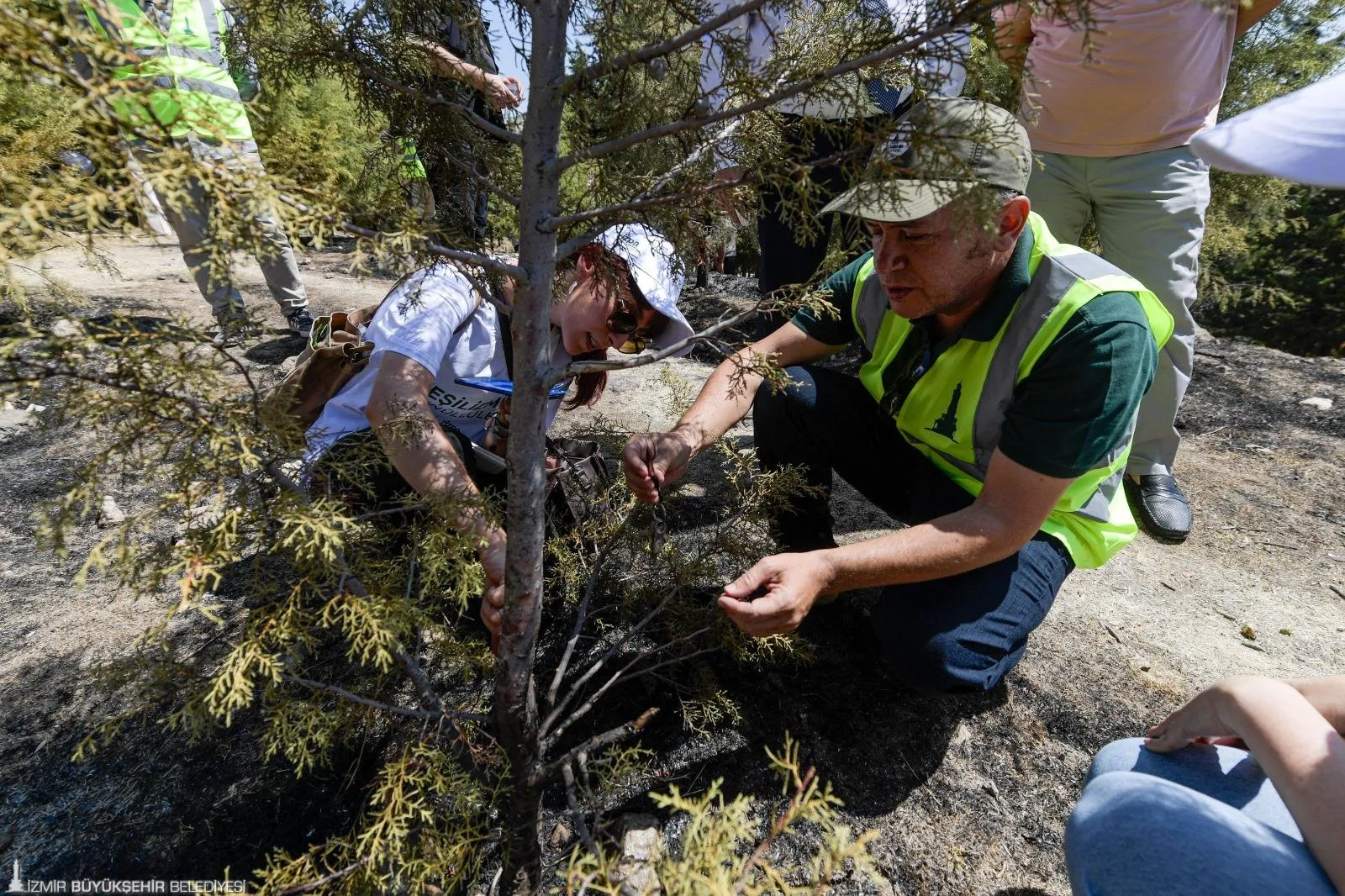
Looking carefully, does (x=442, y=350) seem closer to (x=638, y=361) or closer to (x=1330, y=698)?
(x=638, y=361)

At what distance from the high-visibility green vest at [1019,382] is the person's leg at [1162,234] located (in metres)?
0.96

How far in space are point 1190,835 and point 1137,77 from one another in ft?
8.49

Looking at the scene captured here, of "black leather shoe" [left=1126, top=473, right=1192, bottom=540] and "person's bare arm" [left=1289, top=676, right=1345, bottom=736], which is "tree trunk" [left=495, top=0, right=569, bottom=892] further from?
"black leather shoe" [left=1126, top=473, right=1192, bottom=540]

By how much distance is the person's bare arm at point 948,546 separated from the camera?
172 cm

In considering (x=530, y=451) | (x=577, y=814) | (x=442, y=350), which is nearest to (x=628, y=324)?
(x=442, y=350)

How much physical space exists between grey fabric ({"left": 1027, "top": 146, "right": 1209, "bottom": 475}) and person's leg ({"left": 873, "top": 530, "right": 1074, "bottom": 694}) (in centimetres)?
148

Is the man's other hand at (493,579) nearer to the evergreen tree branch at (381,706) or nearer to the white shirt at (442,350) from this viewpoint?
the evergreen tree branch at (381,706)

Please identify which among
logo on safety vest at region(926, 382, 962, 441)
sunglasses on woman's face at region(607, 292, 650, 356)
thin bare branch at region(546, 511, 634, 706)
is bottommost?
thin bare branch at region(546, 511, 634, 706)

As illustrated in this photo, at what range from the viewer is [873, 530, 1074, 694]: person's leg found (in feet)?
6.29

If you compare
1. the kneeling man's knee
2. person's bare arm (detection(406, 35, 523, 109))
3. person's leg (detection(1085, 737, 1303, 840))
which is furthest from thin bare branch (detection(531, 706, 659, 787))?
person's bare arm (detection(406, 35, 523, 109))

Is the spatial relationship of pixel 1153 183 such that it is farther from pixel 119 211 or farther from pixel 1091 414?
pixel 119 211

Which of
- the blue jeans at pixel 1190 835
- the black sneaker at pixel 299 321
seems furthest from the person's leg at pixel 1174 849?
the black sneaker at pixel 299 321

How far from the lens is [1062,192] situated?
2887 millimetres

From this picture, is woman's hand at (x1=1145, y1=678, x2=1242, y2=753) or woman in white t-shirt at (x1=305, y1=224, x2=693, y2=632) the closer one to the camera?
woman's hand at (x1=1145, y1=678, x2=1242, y2=753)
